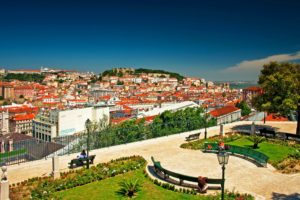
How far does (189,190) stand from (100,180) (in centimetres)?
400

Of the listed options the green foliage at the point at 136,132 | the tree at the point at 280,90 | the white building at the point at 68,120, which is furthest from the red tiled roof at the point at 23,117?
the tree at the point at 280,90

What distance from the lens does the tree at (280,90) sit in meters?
20.0

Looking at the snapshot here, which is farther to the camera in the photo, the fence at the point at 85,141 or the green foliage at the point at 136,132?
the green foliage at the point at 136,132

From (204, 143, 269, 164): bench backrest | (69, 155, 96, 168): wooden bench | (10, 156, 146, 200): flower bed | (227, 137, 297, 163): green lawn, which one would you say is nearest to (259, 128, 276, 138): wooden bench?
(227, 137, 297, 163): green lawn

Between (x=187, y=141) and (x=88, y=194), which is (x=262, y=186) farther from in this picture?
(x=187, y=141)

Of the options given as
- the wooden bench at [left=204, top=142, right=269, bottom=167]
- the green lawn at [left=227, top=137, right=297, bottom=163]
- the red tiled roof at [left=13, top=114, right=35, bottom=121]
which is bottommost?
the red tiled roof at [left=13, top=114, right=35, bottom=121]

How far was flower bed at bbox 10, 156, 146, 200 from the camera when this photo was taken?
423 inches

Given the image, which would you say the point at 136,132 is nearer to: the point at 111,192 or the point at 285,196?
the point at 111,192

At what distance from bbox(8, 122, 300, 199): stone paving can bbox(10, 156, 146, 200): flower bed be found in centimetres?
103

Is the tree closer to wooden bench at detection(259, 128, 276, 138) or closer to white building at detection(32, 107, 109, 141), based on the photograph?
wooden bench at detection(259, 128, 276, 138)

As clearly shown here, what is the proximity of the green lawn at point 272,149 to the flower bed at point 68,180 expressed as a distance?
7399 millimetres

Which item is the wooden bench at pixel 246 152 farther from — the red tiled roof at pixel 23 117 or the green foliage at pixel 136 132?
the red tiled roof at pixel 23 117

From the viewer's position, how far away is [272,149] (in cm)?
1769

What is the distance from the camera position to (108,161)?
15484mm
